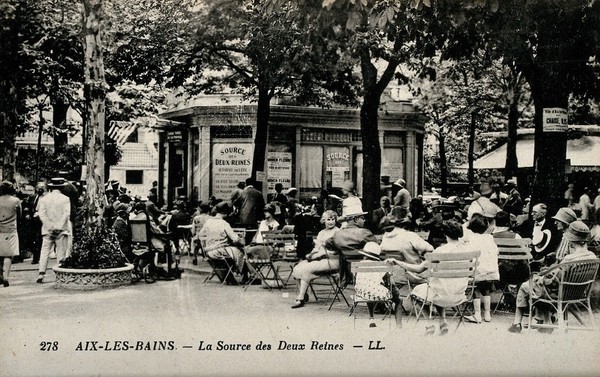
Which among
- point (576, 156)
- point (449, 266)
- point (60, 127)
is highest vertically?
point (60, 127)

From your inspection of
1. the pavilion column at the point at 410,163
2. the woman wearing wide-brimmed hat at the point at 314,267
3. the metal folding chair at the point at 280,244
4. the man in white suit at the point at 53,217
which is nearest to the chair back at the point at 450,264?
the woman wearing wide-brimmed hat at the point at 314,267

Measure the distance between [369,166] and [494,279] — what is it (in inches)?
344

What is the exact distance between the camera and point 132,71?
2069cm

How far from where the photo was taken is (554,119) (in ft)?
35.6

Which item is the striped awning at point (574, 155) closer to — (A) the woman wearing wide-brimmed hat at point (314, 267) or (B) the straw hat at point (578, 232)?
(A) the woman wearing wide-brimmed hat at point (314, 267)

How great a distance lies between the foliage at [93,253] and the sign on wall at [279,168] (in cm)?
1428

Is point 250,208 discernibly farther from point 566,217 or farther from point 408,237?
point 566,217

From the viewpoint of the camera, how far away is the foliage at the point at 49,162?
25.0 metres

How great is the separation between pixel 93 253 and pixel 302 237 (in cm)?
411

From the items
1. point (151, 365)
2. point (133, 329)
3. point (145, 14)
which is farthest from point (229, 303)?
point (145, 14)

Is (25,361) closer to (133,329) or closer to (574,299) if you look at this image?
(133,329)

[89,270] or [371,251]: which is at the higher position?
[371,251]

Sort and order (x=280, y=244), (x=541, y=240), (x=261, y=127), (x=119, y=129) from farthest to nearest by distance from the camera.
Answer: (x=119, y=129)
(x=261, y=127)
(x=280, y=244)
(x=541, y=240)

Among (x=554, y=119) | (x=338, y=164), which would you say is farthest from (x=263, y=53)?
(x=338, y=164)
